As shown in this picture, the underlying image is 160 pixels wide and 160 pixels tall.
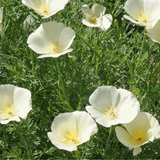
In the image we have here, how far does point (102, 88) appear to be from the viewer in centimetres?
144

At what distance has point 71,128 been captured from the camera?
1.43m

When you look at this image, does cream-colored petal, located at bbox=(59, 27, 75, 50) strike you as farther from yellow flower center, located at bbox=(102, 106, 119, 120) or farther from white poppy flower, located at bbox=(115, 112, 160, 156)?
white poppy flower, located at bbox=(115, 112, 160, 156)

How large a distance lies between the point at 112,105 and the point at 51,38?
0.54 m

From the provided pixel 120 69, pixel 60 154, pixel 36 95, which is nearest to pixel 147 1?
pixel 120 69

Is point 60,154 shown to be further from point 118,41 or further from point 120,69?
point 118,41

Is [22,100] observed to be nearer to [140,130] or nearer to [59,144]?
[59,144]

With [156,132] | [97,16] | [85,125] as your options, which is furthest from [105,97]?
[97,16]

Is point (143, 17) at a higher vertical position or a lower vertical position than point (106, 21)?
higher

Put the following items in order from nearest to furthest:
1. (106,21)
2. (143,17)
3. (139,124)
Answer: (139,124), (143,17), (106,21)

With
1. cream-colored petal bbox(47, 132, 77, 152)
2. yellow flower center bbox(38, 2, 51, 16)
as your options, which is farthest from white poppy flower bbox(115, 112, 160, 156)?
yellow flower center bbox(38, 2, 51, 16)

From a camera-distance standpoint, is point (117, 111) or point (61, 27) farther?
point (61, 27)

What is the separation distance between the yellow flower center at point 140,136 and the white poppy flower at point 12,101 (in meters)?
0.58

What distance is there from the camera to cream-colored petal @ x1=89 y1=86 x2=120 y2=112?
1.43m

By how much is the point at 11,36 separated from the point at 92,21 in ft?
2.16
